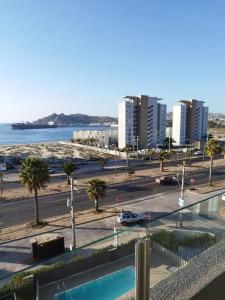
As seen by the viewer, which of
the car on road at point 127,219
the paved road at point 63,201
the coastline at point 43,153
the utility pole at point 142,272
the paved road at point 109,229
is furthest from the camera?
the coastline at point 43,153

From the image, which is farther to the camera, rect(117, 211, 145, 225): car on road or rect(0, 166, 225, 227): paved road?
rect(0, 166, 225, 227): paved road

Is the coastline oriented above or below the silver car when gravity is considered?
below

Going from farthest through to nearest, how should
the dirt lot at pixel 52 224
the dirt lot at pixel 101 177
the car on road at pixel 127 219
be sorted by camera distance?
1. the dirt lot at pixel 101 177
2. the car on road at pixel 127 219
3. the dirt lot at pixel 52 224

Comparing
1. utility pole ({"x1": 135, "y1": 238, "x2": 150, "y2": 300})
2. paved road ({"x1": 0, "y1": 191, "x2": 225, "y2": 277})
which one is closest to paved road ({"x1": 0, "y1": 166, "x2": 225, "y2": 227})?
paved road ({"x1": 0, "y1": 191, "x2": 225, "y2": 277})

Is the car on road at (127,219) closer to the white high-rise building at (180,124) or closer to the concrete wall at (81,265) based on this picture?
the concrete wall at (81,265)

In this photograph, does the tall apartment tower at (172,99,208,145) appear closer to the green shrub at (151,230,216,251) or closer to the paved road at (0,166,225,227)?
the paved road at (0,166,225,227)

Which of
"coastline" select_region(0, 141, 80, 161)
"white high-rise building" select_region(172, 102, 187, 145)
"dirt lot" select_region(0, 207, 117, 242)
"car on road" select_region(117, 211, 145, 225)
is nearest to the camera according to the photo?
"dirt lot" select_region(0, 207, 117, 242)

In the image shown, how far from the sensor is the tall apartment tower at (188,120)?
142 metres

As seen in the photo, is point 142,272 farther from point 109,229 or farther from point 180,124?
point 180,124

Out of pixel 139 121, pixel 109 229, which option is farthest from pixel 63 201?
pixel 139 121

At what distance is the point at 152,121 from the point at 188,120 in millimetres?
26903

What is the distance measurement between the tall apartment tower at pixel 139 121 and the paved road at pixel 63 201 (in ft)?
224

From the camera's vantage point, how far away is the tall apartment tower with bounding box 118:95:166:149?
12194cm

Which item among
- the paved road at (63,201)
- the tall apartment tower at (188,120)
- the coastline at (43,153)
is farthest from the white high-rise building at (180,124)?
the paved road at (63,201)
